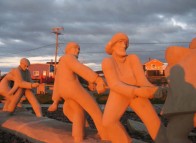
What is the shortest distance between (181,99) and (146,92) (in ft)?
1.54

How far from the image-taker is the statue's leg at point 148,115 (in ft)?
14.0

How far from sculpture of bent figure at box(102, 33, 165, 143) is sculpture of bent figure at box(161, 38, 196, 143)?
38 centimetres

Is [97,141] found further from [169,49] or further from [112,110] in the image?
[169,49]

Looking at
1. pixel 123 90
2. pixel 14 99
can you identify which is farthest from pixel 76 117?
pixel 14 99

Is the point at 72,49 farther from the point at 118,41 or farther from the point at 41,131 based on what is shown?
the point at 41,131

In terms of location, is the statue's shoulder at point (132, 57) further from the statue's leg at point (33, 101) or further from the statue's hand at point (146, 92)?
the statue's leg at point (33, 101)

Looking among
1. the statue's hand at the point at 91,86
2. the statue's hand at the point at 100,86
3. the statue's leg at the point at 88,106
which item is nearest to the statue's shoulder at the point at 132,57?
the statue's hand at the point at 100,86

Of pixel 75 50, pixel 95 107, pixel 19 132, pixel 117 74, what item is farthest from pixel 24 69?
pixel 117 74

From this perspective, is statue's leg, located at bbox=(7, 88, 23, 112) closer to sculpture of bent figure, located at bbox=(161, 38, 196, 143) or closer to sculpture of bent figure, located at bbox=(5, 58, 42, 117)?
sculpture of bent figure, located at bbox=(5, 58, 42, 117)

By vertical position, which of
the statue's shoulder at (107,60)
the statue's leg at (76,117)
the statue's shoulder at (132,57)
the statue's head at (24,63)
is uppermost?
the statue's shoulder at (132,57)

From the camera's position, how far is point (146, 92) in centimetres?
399

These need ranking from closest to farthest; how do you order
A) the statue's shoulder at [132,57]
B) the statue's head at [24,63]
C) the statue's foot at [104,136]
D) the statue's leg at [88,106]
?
1. the statue's shoulder at [132,57]
2. the statue's foot at [104,136]
3. the statue's leg at [88,106]
4. the statue's head at [24,63]

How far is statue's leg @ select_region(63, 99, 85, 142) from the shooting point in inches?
204

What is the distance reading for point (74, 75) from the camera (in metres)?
5.43
